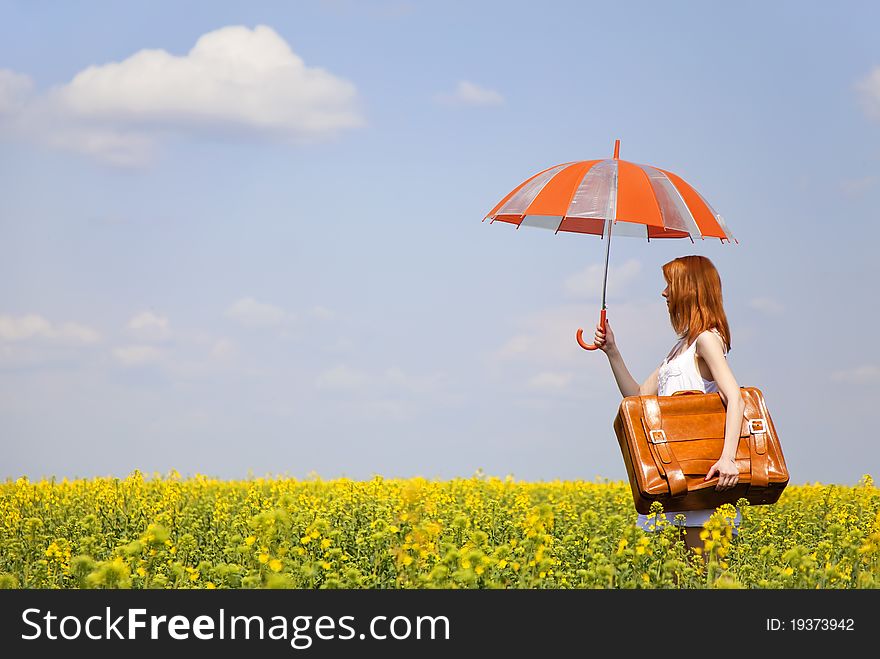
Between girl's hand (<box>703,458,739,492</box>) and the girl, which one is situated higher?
the girl

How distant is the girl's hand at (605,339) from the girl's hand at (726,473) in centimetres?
116

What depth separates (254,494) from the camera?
953cm

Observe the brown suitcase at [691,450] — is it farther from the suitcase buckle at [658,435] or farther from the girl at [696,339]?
the girl at [696,339]

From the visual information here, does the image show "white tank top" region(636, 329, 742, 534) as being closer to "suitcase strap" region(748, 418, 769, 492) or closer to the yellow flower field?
the yellow flower field

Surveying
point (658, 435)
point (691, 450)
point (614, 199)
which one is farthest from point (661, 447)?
point (614, 199)

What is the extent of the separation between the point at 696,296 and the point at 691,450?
93 centimetres

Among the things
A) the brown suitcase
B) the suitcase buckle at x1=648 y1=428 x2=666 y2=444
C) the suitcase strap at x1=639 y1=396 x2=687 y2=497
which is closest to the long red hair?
the brown suitcase

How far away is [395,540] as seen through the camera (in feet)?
20.5

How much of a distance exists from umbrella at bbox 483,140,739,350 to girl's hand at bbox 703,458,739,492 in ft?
4.04

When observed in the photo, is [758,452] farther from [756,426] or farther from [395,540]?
[395,540]

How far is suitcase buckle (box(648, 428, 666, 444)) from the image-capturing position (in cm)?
583
